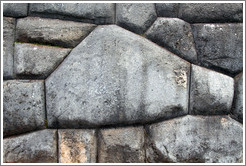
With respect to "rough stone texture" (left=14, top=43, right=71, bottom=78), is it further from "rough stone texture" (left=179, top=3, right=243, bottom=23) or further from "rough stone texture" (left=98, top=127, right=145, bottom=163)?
"rough stone texture" (left=179, top=3, right=243, bottom=23)

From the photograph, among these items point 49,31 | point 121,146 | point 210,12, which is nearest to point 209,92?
point 210,12

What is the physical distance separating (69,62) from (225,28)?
108 centimetres

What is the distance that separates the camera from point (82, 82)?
1.47m

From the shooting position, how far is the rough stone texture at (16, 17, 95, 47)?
59.8 inches

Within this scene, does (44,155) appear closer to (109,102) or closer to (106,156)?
(106,156)

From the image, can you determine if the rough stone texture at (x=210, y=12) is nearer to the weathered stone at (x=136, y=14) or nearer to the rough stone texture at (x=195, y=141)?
the weathered stone at (x=136, y=14)

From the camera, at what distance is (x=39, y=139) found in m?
1.47

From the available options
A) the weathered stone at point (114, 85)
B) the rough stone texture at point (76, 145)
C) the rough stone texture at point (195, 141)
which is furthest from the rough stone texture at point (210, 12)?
the rough stone texture at point (76, 145)

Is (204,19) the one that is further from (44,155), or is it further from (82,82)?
(44,155)

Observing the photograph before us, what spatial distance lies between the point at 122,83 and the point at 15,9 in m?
0.87

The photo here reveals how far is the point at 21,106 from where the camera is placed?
1472 millimetres

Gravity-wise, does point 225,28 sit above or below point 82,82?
above

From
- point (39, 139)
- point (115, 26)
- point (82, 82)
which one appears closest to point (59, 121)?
point (39, 139)

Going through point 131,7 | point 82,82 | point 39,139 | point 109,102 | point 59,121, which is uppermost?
point 131,7
